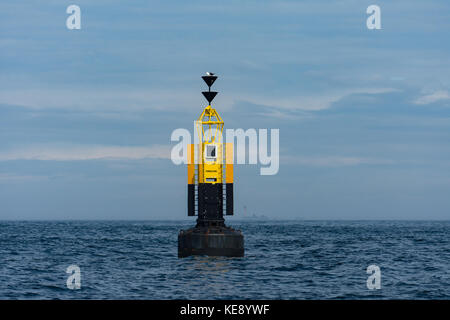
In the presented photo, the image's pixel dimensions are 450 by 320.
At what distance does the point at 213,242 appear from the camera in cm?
3897

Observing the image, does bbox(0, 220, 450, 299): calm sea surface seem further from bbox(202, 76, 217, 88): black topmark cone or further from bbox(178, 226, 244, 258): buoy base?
bbox(202, 76, 217, 88): black topmark cone

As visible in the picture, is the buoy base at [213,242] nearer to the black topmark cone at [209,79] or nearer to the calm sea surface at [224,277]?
the calm sea surface at [224,277]

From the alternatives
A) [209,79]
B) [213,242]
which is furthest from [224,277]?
[209,79]

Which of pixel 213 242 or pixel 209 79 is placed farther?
pixel 209 79

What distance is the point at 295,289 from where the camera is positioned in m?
30.6

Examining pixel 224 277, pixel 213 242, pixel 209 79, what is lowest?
pixel 224 277

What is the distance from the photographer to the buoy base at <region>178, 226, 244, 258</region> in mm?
38969

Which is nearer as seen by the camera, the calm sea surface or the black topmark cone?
the calm sea surface

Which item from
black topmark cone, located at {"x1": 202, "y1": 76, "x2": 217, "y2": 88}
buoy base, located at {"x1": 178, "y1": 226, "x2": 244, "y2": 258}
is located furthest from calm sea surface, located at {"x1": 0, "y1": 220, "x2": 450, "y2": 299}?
black topmark cone, located at {"x1": 202, "y1": 76, "x2": 217, "y2": 88}

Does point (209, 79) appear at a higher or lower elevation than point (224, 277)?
higher

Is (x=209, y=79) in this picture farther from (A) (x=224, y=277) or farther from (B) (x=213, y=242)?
(A) (x=224, y=277)
